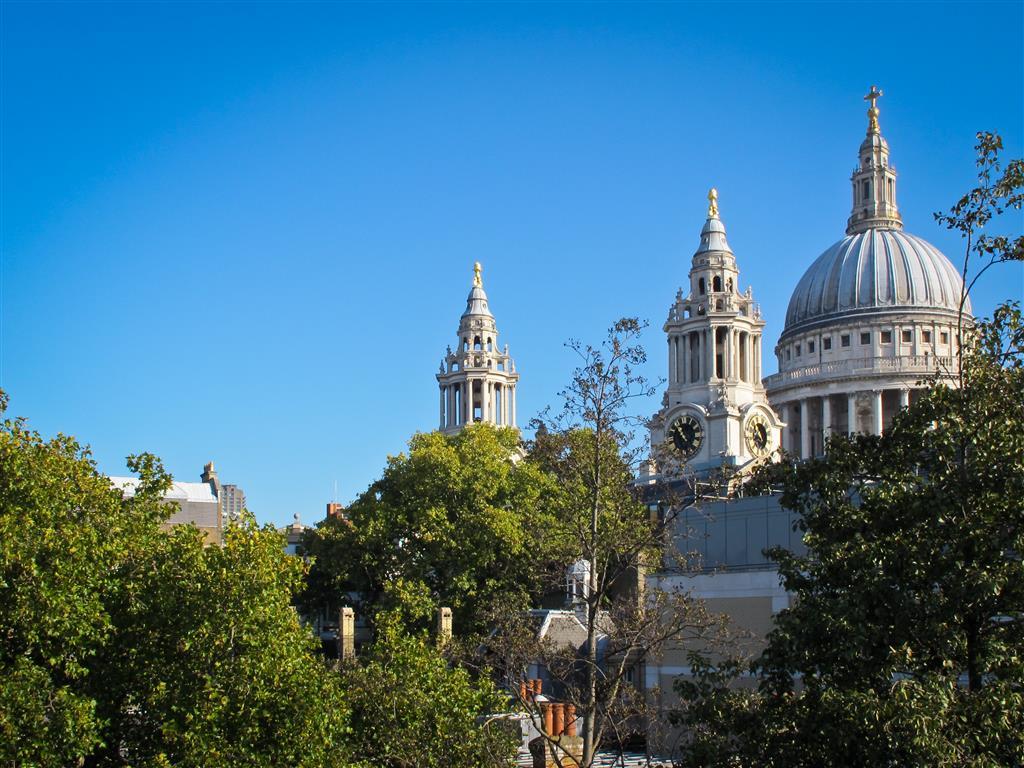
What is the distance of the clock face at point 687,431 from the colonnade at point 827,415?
48.2 feet

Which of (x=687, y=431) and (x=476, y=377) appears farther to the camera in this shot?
(x=476, y=377)

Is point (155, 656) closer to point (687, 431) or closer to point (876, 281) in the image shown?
point (687, 431)

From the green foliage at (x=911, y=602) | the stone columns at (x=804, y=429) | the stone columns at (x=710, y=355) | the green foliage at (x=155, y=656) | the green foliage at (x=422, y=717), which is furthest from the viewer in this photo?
the stone columns at (x=804, y=429)

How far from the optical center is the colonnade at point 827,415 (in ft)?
371

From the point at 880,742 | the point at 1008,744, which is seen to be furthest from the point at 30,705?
the point at 1008,744

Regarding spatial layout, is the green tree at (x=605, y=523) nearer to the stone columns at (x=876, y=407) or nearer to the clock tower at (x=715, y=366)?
the clock tower at (x=715, y=366)

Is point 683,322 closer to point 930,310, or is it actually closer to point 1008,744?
point 930,310

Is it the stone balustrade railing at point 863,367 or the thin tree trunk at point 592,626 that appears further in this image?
the stone balustrade railing at point 863,367

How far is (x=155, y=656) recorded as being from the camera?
29.2 meters

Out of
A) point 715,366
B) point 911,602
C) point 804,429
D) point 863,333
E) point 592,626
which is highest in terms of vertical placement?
point 863,333

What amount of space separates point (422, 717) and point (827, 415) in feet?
300

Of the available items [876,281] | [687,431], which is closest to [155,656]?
[687,431]

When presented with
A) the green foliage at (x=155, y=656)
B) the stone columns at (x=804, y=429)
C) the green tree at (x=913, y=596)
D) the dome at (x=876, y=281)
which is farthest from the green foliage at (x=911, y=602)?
the dome at (x=876, y=281)

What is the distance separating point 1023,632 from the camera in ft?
72.8
